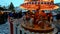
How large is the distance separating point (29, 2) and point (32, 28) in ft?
1.50

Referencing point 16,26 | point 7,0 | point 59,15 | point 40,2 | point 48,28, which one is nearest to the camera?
point 40,2

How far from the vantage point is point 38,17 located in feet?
9.37

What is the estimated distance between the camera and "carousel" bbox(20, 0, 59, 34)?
99.5 inches

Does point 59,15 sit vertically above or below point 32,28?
below

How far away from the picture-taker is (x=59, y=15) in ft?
17.6

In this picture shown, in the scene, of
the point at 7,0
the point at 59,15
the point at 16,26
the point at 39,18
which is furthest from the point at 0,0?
the point at 39,18

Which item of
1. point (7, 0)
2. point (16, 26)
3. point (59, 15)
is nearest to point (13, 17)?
point (16, 26)

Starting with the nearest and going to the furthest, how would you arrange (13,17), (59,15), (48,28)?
1. (48,28)
2. (13,17)
3. (59,15)

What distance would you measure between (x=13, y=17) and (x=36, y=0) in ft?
4.18

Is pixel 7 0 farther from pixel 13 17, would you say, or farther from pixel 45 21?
pixel 45 21

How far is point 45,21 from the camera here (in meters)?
2.85

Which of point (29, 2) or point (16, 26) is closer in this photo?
point (29, 2)

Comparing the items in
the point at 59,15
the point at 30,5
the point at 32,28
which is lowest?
the point at 59,15

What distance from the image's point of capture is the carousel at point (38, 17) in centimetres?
253
